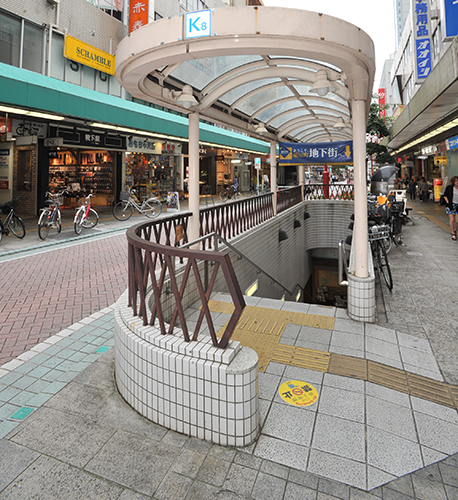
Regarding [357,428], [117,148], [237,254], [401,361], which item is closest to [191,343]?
[357,428]

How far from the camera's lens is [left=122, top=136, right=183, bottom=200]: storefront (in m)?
20.3

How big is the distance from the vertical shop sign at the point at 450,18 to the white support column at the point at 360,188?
26.3ft

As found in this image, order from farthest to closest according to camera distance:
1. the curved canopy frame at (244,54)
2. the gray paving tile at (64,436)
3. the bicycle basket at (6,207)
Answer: the bicycle basket at (6,207)
the curved canopy frame at (244,54)
the gray paving tile at (64,436)

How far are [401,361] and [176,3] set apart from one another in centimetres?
2468

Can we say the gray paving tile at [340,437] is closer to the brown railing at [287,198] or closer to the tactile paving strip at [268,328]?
the tactile paving strip at [268,328]

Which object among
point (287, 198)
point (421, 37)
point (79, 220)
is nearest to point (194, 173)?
point (79, 220)

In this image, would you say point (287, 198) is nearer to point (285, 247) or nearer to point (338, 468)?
point (285, 247)

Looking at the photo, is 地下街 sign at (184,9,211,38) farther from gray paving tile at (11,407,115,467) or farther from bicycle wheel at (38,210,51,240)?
bicycle wheel at (38,210,51,240)

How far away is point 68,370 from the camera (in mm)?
3803

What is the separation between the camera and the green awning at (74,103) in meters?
9.57

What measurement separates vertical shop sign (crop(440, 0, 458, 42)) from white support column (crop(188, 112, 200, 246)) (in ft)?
29.1

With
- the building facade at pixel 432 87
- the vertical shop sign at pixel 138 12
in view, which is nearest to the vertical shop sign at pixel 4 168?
the vertical shop sign at pixel 138 12

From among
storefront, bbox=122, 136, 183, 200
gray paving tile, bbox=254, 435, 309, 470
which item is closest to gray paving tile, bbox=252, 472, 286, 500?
gray paving tile, bbox=254, 435, 309, 470

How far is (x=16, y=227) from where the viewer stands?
447 inches
